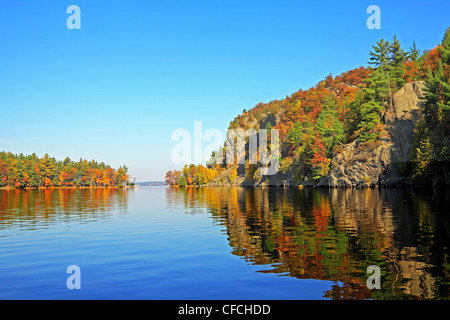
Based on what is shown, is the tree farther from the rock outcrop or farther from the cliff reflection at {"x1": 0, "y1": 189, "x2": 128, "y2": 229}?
the cliff reflection at {"x1": 0, "y1": 189, "x2": 128, "y2": 229}

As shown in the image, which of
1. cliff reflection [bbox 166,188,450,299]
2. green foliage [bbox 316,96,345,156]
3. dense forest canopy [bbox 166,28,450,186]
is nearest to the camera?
cliff reflection [bbox 166,188,450,299]

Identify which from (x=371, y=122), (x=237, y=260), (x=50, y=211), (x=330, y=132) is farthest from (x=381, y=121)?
(x=237, y=260)

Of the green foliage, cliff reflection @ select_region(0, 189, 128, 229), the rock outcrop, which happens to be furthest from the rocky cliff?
cliff reflection @ select_region(0, 189, 128, 229)

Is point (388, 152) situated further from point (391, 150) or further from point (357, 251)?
point (357, 251)

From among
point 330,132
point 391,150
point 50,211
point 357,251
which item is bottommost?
point 50,211

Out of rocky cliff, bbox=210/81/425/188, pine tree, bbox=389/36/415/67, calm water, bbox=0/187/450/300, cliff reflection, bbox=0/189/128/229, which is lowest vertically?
cliff reflection, bbox=0/189/128/229

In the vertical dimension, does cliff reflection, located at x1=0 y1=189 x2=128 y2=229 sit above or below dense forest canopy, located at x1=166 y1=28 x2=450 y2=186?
below

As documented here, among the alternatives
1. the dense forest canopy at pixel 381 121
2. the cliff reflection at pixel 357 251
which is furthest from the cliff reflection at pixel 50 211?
the dense forest canopy at pixel 381 121

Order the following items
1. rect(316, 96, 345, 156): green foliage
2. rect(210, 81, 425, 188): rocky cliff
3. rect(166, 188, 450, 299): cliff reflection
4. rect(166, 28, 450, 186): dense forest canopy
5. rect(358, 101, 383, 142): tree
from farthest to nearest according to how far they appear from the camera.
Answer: rect(316, 96, 345, 156): green foliage < rect(358, 101, 383, 142): tree < rect(210, 81, 425, 188): rocky cliff < rect(166, 28, 450, 186): dense forest canopy < rect(166, 188, 450, 299): cliff reflection

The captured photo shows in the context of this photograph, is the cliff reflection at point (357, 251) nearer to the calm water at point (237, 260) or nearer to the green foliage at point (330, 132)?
the calm water at point (237, 260)

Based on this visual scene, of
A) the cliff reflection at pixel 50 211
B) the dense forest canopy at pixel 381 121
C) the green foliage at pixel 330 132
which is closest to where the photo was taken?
the cliff reflection at pixel 50 211

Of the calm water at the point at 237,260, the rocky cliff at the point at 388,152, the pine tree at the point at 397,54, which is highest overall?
the pine tree at the point at 397,54

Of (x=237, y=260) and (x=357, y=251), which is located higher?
(x=357, y=251)
